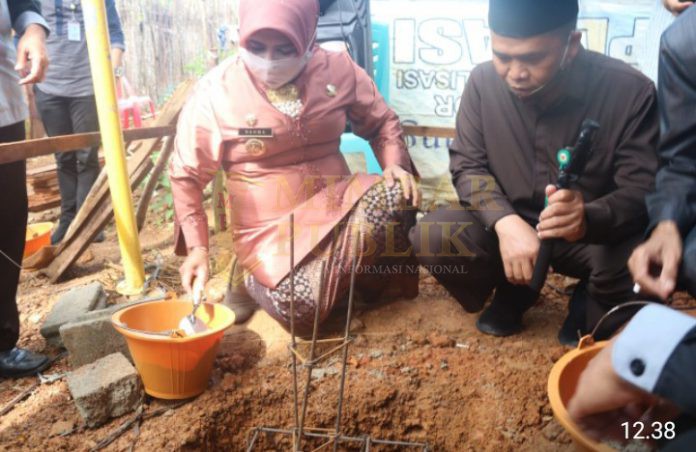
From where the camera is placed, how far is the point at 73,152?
3.87 m

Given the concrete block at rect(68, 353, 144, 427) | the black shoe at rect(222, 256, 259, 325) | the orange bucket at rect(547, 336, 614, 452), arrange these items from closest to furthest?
the orange bucket at rect(547, 336, 614, 452) < the concrete block at rect(68, 353, 144, 427) < the black shoe at rect(222, 256, 259, 325)

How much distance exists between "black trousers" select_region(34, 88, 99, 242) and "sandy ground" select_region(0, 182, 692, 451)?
1614 millimetres

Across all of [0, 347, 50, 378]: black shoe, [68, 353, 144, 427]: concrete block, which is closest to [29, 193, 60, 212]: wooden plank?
[0, 347, 50, 378]: black shoe

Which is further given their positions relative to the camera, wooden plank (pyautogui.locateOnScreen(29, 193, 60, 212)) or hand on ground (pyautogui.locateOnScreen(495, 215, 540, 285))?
wooden plank (pyautogui.locateOnScreen(29, 193, 60, 212))

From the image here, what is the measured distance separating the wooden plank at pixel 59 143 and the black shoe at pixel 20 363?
34.4 inches

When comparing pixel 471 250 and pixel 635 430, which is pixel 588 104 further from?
pixel 635 430

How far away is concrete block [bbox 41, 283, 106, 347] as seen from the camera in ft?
8.04

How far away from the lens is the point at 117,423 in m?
1.96

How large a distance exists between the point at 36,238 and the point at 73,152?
706mm

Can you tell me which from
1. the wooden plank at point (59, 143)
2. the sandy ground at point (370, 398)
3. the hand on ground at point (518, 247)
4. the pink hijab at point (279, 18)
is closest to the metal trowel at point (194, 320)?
the sandy ground at point (370, 398)

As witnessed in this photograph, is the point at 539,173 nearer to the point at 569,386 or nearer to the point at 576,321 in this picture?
the point at 576,321

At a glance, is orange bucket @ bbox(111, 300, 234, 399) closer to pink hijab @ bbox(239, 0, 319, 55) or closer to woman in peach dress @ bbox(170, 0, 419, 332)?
woman in peach dress @ bbox(170, 0, 419, 332)

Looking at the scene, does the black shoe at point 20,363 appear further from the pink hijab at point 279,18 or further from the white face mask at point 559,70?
the white face mask at point 559,70

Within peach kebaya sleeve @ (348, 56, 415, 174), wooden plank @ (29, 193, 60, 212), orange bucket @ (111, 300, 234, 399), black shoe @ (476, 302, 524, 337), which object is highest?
peach kebaya sleeve @ (348, 56, 415, 174)
